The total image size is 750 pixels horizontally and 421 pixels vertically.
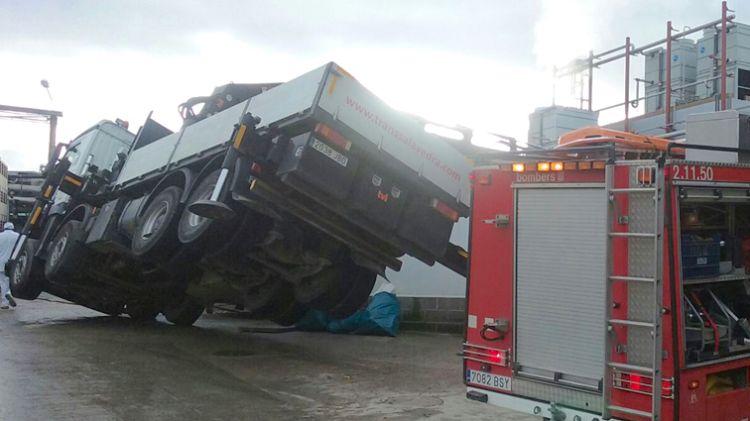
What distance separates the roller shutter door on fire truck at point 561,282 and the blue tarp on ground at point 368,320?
6.81 meters

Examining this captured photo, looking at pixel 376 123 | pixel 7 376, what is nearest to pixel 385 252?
pixel 376 123

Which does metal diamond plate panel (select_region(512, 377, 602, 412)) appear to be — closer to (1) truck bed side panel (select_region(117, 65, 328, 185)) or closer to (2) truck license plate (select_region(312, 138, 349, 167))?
(2) truck license plate (select_region(312, 138, 349, 167))

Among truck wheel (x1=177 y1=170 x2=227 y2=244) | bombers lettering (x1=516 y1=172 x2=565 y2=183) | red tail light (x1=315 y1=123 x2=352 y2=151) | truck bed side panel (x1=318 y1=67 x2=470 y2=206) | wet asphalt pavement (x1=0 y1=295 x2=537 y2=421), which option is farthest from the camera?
truck wheel (x1=177 y1=170 x2=227 y2=244)

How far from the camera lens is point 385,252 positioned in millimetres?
8906

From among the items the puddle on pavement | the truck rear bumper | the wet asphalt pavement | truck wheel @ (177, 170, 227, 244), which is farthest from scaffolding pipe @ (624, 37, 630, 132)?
the truck rear bumper

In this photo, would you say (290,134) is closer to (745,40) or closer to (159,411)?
(159,411)

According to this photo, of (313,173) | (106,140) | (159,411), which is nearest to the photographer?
(159,411)

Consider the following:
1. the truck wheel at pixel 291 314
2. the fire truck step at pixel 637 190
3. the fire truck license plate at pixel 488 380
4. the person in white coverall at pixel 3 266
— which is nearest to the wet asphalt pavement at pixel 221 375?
the truck wheel at pixel 291 314

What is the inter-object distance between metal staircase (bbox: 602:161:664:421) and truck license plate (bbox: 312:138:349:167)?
11.8 ft

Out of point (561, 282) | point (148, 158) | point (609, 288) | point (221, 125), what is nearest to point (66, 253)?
point (148, 158)

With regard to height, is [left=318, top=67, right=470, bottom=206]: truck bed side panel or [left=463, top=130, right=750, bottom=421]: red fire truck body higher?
[left=318, top=67, right=470, bottom=206]: truck bed side panel

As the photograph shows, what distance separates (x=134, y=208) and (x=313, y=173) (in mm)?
3582

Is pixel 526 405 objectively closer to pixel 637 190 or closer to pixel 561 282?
pixel 561 282

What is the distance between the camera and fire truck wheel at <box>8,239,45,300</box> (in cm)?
1195
